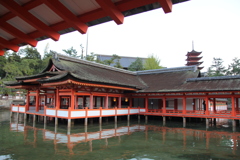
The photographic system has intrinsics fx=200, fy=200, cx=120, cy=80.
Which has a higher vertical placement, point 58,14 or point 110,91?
point 58,14

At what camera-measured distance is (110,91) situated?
22.0 meters

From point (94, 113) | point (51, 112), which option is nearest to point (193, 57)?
point (94, 113)

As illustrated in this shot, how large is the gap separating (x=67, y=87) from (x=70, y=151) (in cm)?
940

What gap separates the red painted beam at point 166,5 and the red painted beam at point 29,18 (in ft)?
6.85

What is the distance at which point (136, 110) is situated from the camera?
923 inches

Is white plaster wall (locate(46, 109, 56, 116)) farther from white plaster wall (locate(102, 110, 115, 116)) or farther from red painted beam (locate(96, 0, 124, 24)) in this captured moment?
red painted beam (locate(96, 0, 124, 24))

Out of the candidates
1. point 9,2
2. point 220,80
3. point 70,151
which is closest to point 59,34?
point 9,2

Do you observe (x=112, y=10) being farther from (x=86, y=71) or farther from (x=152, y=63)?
(x=152, y=63)

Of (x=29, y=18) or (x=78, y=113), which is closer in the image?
(x=29, y=18)

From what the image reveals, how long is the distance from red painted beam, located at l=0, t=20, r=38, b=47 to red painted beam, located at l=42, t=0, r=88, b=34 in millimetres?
Result: 1129

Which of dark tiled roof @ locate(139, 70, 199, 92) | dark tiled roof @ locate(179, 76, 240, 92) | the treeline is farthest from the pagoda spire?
dark tiled roof @ locate(179, 76, 240, 92)

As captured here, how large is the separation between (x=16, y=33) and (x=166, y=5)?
111 inches

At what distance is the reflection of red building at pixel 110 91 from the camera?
→ 57.4ft

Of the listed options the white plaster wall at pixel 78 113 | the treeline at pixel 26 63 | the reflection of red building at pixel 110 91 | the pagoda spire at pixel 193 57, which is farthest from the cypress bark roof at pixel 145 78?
the pagoda spire at pixel 193 57
